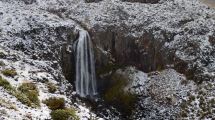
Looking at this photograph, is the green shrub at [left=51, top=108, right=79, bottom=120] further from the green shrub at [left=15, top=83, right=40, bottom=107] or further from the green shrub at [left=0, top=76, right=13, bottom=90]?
the green shrub at [left=0, top=76, right=13, bottom=90]

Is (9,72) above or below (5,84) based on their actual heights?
below

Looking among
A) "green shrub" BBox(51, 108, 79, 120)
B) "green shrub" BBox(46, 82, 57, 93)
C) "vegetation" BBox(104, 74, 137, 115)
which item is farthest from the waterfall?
"green shrub" BBox(51, 108, 79, 120)

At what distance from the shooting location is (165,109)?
4756 cm

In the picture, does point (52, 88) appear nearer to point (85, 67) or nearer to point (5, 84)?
point (5, 84)

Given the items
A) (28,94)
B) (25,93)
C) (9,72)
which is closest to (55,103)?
(28,94)

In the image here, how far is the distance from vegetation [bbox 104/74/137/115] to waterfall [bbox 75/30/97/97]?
8.34 feet

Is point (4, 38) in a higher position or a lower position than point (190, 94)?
higher

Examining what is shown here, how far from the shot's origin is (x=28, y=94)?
29.7m

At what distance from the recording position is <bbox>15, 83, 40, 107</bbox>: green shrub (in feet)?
92.7

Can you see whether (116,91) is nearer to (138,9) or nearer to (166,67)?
(166,67)

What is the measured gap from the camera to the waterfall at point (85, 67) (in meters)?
53.2

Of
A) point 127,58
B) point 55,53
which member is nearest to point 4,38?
point 55,53

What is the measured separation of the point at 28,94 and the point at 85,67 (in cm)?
2459

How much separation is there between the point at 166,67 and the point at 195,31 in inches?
243
